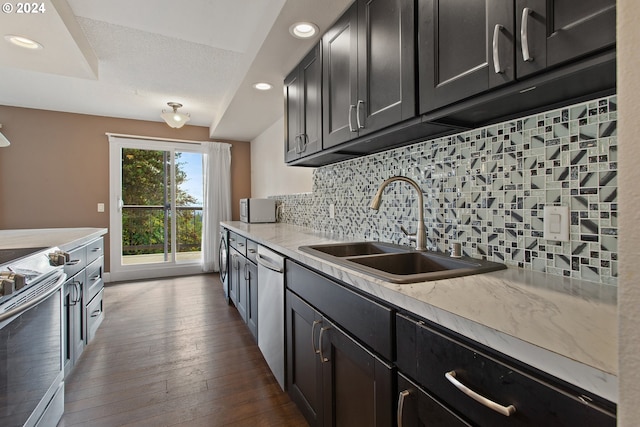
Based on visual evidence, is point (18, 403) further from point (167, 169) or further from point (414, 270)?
point (167, 169)

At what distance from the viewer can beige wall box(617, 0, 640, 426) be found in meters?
0.36

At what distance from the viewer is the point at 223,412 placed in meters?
1.62

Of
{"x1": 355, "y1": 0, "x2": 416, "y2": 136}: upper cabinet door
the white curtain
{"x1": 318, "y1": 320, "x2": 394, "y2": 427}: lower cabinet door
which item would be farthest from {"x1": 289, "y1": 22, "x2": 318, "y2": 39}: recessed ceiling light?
the white curtain

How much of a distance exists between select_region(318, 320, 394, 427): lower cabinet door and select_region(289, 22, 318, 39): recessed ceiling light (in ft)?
5.51

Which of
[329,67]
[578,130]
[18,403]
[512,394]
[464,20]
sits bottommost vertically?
[18,403]

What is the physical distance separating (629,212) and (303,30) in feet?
6.32

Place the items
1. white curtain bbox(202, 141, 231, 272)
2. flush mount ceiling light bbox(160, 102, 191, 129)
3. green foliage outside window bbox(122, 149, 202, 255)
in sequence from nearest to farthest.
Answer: flush mount ceiling light bbox(160, 102, 191, 129) → green foliage outside window bbox(122, 149, 202, 255) → white curtain bbox(202, 141, 231, 272)

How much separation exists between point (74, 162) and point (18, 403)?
13.7ft

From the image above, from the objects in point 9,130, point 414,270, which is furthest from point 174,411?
point 9,130

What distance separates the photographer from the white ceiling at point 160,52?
1.84m

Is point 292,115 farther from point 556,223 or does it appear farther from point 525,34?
point 556,223

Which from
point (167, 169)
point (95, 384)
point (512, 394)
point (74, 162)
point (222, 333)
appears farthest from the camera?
point (167, 169)

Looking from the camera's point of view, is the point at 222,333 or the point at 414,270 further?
the point at 222,333

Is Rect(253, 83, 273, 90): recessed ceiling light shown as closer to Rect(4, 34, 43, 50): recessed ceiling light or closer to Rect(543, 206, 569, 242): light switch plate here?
Rect(4, 34, 43, 50): recessed ceiling light
